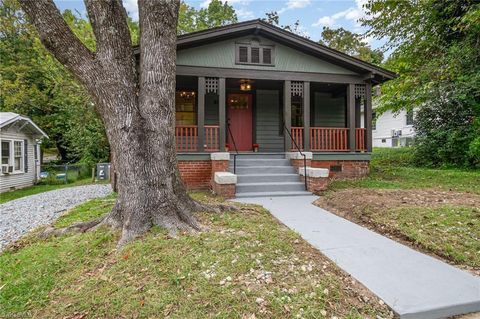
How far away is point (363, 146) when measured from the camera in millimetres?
8922

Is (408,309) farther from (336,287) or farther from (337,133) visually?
(337,133)

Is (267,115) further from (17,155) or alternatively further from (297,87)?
(17,155)

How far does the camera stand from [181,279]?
2418mm

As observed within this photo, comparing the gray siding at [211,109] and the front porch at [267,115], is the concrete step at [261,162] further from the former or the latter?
the gray siding at [211,109]

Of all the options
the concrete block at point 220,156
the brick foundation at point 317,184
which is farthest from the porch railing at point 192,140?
the brick foundation at point 317,184

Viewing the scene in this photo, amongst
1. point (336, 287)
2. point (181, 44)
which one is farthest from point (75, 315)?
point (181, 44)

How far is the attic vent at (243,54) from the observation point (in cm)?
813

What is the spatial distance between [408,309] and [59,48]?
4.62 meters

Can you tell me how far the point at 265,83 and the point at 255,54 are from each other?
1.30 meters

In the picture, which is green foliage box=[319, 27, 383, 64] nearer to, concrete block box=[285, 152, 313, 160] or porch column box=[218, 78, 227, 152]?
concrete block box=[285, 152, 313, 160]

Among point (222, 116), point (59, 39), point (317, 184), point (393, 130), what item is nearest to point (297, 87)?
point (222, 116)

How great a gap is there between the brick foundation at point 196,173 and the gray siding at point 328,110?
506 cm

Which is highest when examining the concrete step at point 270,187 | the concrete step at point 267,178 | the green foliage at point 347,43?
the green foliage at point 347,43

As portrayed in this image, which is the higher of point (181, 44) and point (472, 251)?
point (181, 44)
